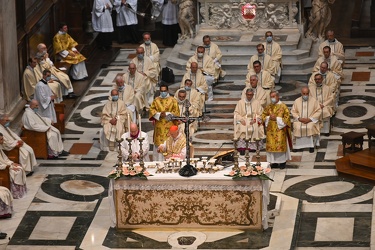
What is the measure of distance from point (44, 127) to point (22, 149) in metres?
1.10

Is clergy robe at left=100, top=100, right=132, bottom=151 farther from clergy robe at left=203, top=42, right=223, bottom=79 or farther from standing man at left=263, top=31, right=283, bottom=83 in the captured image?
standing man at left=263, top=31, right=283, bottom=83

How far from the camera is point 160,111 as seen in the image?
24109 millimetres

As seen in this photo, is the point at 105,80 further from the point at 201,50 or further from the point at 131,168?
the point at 131,168

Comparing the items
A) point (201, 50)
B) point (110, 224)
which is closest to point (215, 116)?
point (201, 50)

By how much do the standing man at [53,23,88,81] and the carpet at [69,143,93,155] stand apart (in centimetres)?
391

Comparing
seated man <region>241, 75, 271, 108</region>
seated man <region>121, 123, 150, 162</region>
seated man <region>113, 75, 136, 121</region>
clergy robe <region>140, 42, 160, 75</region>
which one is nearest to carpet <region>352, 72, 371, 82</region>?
clergy robe <region>140, 42, 160, 75</region>

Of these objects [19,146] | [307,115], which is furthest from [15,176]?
[307,115]

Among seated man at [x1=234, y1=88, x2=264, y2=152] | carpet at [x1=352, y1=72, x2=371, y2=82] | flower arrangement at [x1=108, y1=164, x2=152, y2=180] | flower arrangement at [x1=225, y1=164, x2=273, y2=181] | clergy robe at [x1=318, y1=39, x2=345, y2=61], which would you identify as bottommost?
carpet at [x1=352, y1=72, x2=371, y2=82]

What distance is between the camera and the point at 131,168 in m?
20.4

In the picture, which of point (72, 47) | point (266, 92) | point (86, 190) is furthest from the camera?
point (72, 47)

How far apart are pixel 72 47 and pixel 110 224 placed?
872 cm

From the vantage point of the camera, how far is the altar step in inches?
907

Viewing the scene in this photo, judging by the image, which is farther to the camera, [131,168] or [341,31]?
[341,31]

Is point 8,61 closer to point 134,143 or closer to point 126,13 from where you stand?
point 134,143
